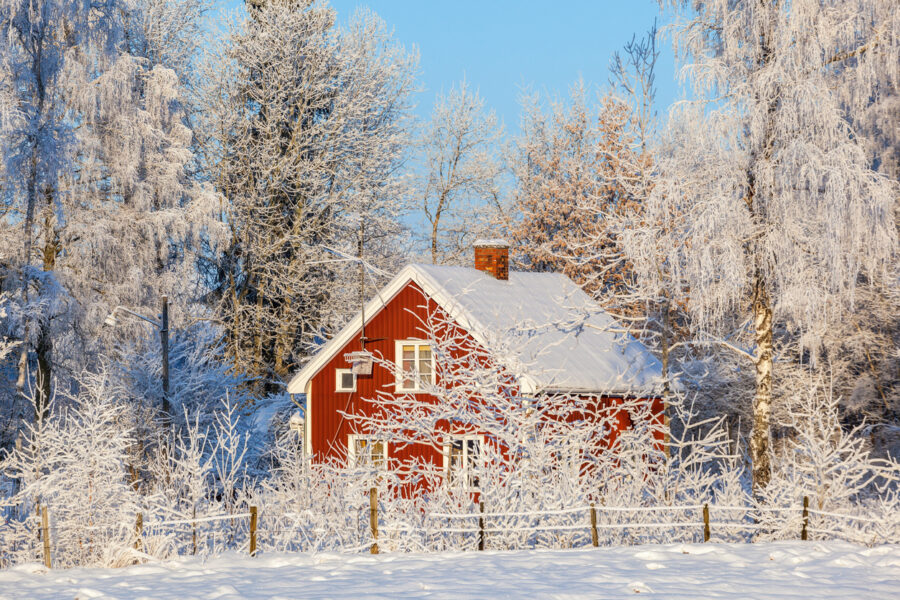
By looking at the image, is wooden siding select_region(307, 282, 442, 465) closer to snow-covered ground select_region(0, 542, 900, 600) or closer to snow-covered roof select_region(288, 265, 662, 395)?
snow-covered roof select_region(288, 265, 662, 395)

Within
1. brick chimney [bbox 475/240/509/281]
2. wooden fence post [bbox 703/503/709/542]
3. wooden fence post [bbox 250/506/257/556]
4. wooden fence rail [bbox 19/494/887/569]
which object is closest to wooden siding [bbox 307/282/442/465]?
brick chimney [bbox 475/240/509/281]

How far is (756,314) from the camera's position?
1512 centimetres

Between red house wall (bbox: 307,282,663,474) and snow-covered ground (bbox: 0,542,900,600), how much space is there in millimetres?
9478

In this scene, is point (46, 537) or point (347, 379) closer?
point (46, 537)

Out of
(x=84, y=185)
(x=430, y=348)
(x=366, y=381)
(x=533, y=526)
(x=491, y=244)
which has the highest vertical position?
(x=84, y=185)

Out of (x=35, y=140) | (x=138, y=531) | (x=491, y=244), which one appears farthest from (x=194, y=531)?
(x=491, y=244)

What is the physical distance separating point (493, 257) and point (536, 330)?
743 centimetres

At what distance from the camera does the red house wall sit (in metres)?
21.9

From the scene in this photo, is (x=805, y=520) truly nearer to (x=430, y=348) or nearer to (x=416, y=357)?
(x=430, y=348)

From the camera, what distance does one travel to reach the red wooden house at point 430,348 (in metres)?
20.0

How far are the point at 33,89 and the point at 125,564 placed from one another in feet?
43.3

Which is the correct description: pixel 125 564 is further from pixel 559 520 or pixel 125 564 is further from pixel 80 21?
pixel 80 21

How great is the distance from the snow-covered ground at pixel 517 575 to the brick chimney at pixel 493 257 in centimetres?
1187

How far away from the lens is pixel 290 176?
3128 centimetres
